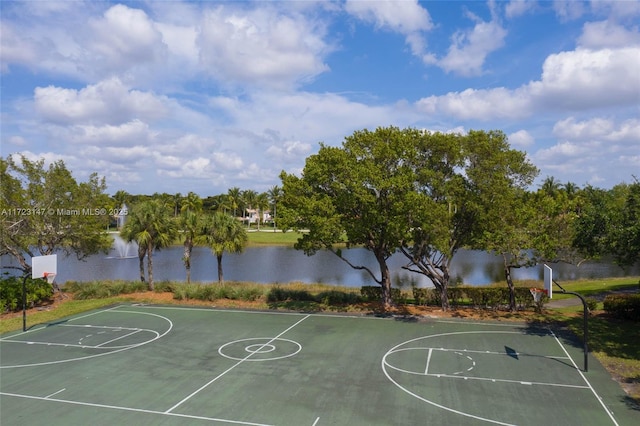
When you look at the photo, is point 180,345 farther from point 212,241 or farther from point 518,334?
point 518,334

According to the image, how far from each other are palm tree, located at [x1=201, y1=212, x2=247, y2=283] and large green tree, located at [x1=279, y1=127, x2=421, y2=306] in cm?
877

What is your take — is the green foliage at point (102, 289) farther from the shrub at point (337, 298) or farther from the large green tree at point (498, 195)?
the large green tree at point (498, 195)

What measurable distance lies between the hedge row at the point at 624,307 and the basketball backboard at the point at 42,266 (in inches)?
1318

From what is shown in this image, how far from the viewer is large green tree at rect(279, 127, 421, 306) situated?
26.0 m

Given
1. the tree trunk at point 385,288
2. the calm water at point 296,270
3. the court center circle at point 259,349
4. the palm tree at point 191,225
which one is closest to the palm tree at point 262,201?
the calm water at point 296,270

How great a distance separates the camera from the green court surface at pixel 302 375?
47.4 feet

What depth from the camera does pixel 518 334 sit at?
23.4 meters

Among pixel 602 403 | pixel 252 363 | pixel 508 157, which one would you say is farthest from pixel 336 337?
pixel 508 157

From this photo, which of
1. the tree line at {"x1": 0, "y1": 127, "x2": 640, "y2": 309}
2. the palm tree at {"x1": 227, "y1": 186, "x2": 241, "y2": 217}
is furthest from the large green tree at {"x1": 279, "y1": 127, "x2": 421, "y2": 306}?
the palm tree at {"x1": 227, "y1": 186, "x2": 241, "y2": 217}

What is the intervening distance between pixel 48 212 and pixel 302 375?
82.9ft

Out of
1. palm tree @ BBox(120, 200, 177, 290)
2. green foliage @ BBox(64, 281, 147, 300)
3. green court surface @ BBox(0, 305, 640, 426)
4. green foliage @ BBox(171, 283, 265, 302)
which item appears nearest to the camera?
green court surface @ BBox(0, 305, 640, 426)

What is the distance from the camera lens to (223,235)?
35562 millimetres

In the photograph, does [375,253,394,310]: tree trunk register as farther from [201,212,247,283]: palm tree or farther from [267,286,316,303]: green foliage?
[201,212,247,283]: palm tree

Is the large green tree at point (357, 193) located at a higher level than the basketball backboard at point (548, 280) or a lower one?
higher
